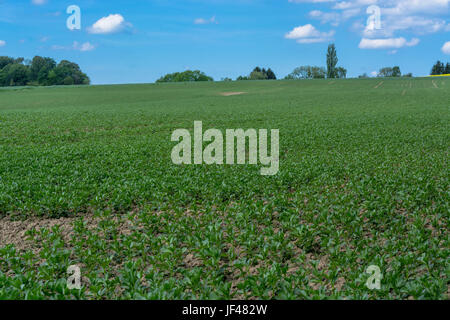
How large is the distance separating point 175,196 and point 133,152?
7.15 meters

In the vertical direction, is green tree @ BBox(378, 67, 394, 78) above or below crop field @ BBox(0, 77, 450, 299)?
above

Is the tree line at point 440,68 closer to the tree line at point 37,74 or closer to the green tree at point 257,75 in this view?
the green tree at point 257,75

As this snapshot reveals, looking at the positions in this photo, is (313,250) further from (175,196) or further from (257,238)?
(175,196)

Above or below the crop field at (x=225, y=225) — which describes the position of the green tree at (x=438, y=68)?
above

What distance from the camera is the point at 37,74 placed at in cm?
12731

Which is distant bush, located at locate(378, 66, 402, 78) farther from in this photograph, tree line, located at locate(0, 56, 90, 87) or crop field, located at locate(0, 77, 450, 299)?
crop field, located at locate(0, 77, 450, 299)

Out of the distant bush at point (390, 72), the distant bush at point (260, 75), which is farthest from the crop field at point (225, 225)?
the distant bush at point (390, 72)

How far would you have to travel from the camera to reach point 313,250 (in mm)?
7805

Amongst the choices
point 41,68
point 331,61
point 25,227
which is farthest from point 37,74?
point 25,227

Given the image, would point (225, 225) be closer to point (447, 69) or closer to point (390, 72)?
point (447, 69)

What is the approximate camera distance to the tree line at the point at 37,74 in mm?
124688

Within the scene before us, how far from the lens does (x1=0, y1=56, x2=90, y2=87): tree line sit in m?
125

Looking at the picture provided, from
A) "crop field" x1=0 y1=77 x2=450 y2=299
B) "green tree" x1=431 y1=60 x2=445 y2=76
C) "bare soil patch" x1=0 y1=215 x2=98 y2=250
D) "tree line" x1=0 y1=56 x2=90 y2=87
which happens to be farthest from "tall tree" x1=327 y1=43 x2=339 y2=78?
"bare soil patch" x1=0 y1=215 x2=98 y2=250
